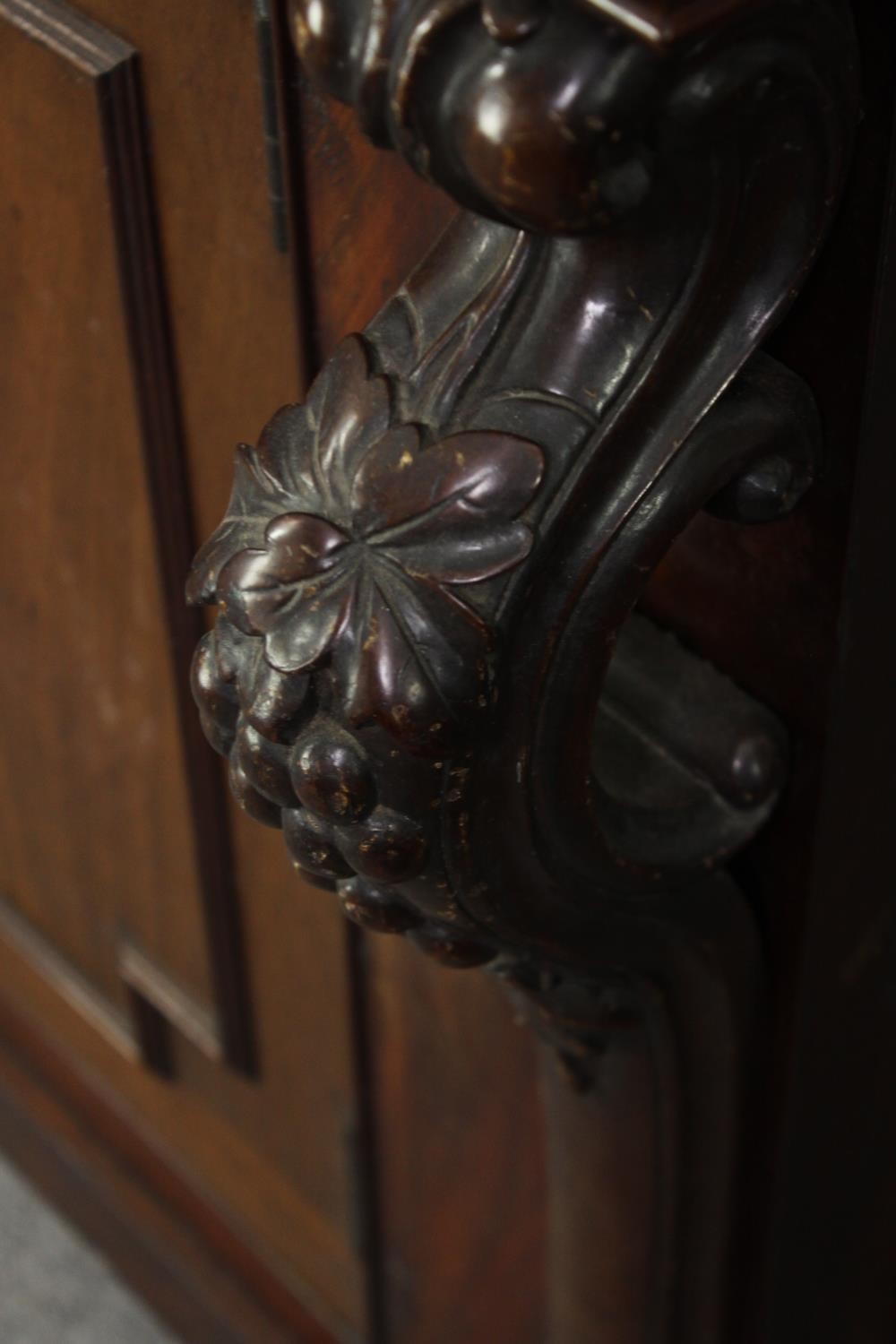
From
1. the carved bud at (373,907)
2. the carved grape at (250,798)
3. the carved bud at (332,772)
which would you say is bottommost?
the carved bud at (373,907)

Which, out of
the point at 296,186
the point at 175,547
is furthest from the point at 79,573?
the point at 296,186

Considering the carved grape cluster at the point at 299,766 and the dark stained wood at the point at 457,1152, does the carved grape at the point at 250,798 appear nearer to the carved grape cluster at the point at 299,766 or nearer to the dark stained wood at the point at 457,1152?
the carved grape cluster at the point at 299,766

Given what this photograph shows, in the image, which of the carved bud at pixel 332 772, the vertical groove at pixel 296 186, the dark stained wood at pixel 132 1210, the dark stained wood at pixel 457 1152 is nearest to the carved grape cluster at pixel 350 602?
the carved bud at pixel 332 772

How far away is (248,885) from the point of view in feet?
2.49

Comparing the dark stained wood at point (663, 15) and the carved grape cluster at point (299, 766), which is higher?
the dark stained wood at point (663, 15)

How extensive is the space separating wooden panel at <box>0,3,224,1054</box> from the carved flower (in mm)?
212

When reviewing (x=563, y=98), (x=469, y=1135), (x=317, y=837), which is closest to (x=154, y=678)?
(x=469, y=1135)

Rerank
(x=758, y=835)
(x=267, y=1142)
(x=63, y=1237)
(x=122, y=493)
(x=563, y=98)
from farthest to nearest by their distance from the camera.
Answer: (x=63, y=1237) → (x=267, y=1142) → (x=122, y=493) → (x=758, y=835) → (x=563, y=98)

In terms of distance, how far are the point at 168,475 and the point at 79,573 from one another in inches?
4.6

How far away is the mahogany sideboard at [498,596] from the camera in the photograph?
35 cm

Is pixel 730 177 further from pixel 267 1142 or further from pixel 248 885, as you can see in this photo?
pixel 267 1142

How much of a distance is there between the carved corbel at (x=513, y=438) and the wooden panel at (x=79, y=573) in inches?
8.2

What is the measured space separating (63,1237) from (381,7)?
102 centimetres

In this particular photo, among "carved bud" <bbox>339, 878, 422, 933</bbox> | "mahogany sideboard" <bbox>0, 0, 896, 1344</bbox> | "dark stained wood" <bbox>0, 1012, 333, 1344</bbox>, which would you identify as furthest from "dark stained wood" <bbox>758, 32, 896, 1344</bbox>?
"dark stained wood" <bbox>0, 1012, 333, 1344</bbox>
